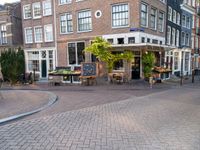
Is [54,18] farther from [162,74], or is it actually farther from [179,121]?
[179,121]

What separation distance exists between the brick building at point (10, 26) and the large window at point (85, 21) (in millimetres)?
9860

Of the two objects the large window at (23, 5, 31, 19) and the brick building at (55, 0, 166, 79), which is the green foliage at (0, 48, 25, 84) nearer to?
the brick building at (55, 0, 166, 79)

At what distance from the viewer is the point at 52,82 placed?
56.6ft

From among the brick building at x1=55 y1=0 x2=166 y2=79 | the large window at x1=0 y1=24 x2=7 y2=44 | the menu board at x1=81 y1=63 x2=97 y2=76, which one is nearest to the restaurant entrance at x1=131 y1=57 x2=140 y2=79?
the brick building at x1=55 y1=0 x2=166 y2=79

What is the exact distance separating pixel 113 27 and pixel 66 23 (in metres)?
5.78

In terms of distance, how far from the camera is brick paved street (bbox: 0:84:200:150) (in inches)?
177

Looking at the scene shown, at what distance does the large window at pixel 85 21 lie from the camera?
18688 millimetres

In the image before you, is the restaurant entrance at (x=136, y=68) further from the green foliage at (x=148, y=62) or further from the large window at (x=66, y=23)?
the large window at (x=66, y=23)

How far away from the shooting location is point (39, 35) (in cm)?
Answer: 2244

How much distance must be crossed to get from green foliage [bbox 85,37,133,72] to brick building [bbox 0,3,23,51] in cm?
1335

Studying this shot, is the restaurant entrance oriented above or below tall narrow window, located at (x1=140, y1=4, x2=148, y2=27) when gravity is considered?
below

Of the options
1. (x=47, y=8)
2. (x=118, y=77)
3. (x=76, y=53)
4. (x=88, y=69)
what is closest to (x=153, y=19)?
(x=118, y=77)

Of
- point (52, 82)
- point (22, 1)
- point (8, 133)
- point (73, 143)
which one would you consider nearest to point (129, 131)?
point (73, 143)

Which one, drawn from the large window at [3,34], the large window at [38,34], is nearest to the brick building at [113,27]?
the large window at [38,34]
